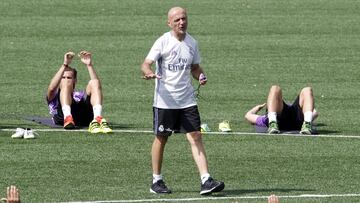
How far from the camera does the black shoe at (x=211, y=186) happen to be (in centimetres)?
1442

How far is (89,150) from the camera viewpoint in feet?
57.3

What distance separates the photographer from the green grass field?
15336 millimetres

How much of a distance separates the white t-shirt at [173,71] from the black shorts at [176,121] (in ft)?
0.21

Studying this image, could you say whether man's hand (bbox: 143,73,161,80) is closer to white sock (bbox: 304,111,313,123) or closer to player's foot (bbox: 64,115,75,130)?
player's foot (bbox: 64,115,75,130)

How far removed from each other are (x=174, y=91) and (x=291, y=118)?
472cm

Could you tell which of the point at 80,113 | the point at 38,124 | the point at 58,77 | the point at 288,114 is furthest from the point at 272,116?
the point at 38,124

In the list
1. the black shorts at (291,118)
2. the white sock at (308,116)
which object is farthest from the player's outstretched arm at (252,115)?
the white sock at (308,116)

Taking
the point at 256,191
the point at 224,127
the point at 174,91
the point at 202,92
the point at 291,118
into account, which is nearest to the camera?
the point at 256,191

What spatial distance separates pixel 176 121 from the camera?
1498 cm

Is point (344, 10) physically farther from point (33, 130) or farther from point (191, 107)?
point (191, 107)

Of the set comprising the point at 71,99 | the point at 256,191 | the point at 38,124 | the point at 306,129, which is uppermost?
the point at 71,99

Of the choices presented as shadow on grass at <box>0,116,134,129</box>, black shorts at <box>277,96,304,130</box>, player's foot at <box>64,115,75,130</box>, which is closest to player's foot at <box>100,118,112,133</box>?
player's foot at <box>64,115,75,130</box>

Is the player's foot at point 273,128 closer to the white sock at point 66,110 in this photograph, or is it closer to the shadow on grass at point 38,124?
the shadow on grass at point 38,124

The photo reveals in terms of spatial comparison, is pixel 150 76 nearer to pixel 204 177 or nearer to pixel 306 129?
pixel 204 177
